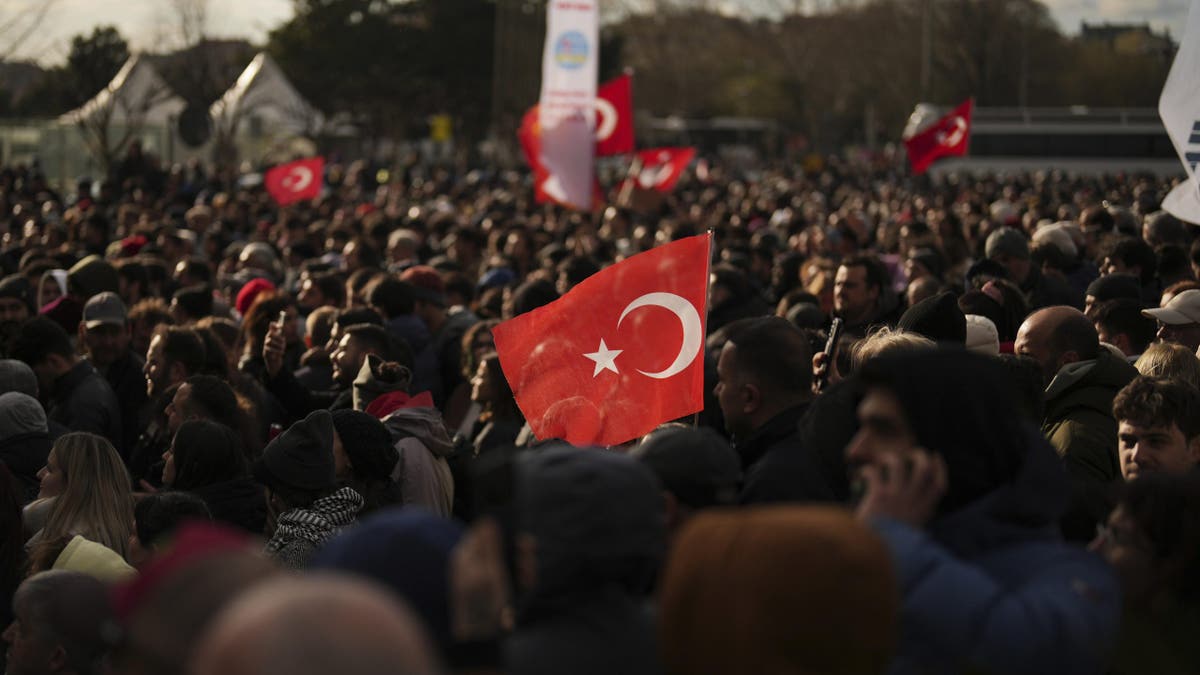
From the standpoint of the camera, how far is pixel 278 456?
545 cm

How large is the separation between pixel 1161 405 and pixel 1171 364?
1.29 m

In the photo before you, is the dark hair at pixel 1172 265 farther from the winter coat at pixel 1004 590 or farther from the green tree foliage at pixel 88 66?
the green tree foliage at pixel 88 66

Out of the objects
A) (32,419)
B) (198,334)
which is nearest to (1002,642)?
(32,419)

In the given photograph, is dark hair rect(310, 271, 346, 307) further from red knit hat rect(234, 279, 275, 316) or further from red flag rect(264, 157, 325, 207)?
red flag rect(264, 157, 325, 207)

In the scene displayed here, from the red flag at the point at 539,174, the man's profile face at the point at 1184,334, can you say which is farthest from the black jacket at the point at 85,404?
the red flag at the point at 539,174

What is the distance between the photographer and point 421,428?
6.23m

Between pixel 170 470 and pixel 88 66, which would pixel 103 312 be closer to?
pixel 170 470

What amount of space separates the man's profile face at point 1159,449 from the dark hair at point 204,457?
304 cm

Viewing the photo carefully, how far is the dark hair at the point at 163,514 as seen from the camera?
493 centimetres

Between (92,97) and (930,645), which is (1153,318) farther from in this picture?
(92,97)

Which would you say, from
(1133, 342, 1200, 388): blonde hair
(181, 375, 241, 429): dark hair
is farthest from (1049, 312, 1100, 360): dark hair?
(181, 375, 241, 429): dark hair

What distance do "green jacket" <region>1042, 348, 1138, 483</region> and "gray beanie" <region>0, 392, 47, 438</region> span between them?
3957mm

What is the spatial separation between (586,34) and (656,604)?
16.9 metres

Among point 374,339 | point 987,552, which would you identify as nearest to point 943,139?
point 374,339
